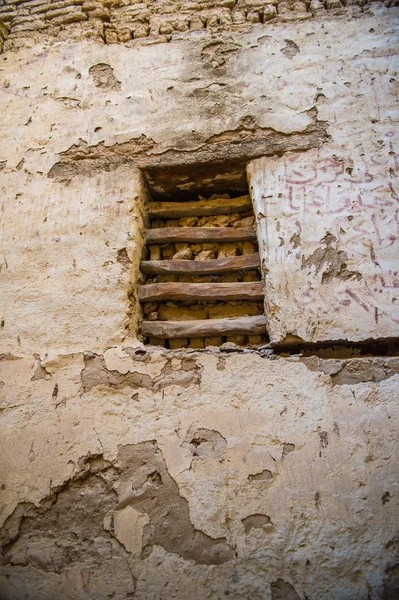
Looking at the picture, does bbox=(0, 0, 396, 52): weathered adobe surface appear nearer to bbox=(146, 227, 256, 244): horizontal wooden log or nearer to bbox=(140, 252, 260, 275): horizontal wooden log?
bbox=(146, 227, 256, 244): horizontal wooden log

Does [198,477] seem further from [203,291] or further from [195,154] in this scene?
[195,154]

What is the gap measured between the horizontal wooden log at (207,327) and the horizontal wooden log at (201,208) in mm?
638

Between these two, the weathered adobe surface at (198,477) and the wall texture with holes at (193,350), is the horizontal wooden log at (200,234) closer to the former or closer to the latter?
the wall texture with holes at (193,350)

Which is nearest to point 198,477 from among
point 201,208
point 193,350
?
point 193,350

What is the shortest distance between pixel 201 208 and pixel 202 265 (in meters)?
0.38

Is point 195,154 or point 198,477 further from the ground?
point 195,154

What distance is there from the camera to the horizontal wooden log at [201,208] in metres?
2.13

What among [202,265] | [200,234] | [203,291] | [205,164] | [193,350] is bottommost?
[193,350]

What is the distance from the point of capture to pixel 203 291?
6.25 feet

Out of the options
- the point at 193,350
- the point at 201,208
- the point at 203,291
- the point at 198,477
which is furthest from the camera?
the point at 201,208

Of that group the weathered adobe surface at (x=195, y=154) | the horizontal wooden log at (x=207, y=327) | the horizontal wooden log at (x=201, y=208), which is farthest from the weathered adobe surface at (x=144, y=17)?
the horizontal wooden log at (x=207, y=327)

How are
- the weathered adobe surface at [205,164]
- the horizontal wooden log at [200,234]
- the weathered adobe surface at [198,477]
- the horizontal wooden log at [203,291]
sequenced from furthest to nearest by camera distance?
the horizontal wooden log at [200,234] → the horizontal wooden log at [203,291] → the weathered adobe surface at [205,164] → the weathered adobe surface at [198,477]

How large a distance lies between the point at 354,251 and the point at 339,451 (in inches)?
33.5

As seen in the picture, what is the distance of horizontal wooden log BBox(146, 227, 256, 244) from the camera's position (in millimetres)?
2021
